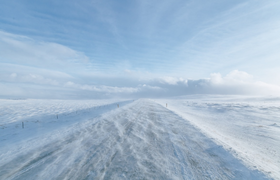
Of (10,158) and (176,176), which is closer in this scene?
(176,176)

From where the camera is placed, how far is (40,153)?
246 inches

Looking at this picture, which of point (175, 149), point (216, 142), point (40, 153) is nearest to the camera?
point (40, 153)

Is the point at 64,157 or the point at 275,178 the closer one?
the point at 275,178

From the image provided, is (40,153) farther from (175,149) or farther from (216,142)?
(216,142)

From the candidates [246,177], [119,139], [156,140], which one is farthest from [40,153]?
[246,177]

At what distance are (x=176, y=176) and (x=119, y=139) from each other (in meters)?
4.30

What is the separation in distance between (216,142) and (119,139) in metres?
5.50

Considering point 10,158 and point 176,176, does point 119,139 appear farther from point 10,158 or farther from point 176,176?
point 10,158

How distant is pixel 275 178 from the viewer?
4.55 m

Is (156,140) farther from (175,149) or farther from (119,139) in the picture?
(119,139)

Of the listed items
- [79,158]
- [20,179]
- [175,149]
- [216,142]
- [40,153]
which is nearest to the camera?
[20,179]

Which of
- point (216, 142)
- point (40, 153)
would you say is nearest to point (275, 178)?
point (216, 142)

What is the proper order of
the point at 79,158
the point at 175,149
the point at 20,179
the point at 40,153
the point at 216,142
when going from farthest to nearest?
1. the point at 216,142
2. the point at 175,149
3. the point at 40,153
4. the point at 79,158
5. the point at 20,179

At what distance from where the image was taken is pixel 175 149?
6.70 m
